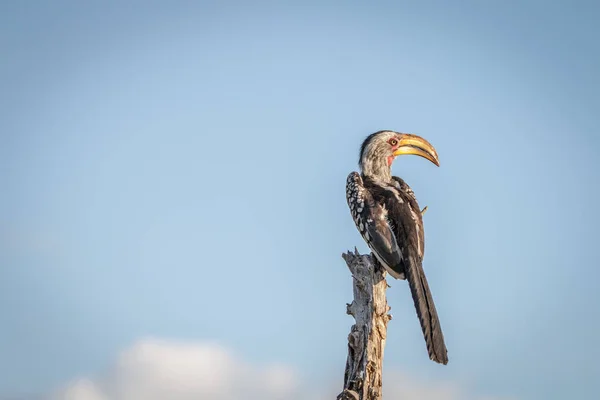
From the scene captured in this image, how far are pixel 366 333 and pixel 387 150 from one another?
13.0 ft

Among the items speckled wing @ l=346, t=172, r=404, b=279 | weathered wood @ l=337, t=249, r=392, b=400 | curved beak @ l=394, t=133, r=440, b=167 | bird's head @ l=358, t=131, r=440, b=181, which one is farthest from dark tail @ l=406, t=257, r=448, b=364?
Answer: curved beak @ l=394, t=133, r=440, b=167

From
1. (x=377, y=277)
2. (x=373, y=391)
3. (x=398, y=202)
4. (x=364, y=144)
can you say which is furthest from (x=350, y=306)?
(x=364, y=144)

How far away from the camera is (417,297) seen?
27.2 feet

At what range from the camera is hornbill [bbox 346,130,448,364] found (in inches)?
321

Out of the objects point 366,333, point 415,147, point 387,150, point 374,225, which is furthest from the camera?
point 415,147

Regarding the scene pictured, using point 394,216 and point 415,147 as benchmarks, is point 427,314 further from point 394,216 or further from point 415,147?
point 415,147

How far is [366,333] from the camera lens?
8086mm

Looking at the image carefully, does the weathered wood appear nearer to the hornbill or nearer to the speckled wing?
the speckled wing

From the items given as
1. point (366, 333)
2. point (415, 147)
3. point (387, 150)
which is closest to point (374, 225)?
point (366, 333)

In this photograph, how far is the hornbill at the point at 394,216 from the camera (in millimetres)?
8156

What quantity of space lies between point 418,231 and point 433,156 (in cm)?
234

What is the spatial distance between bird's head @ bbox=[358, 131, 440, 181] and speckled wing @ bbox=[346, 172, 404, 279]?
641mm

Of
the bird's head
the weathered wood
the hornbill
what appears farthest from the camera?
the bird's head

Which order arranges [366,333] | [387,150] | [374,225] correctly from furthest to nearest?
[387,150], [374,225], [366,333]
